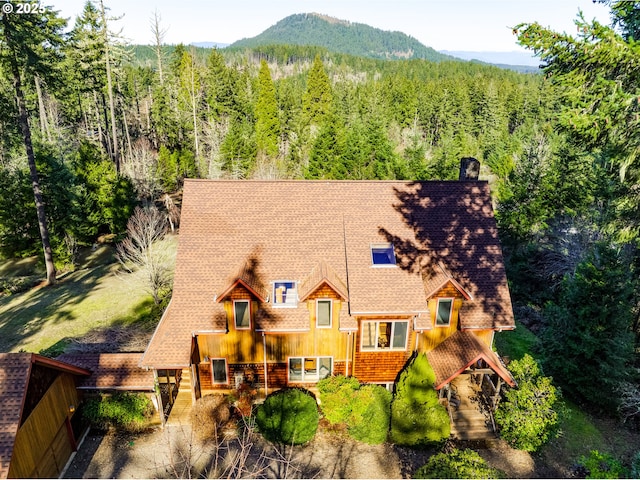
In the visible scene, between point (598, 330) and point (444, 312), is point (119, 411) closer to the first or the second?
point (444, 312)

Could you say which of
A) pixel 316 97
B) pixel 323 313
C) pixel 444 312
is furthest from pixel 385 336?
pixel 316 97

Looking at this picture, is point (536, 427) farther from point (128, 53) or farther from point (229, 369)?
point (128, 53)

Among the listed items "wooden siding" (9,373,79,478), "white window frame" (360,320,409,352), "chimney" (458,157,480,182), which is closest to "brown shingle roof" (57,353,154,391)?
"wooden siding" (9,373,79,478)

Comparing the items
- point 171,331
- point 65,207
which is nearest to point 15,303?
point 65,207

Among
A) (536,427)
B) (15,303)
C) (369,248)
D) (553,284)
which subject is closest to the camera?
(536,427)

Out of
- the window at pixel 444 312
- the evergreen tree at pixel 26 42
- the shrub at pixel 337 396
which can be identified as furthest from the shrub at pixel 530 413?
the evergreen tree at pixel 26 42
